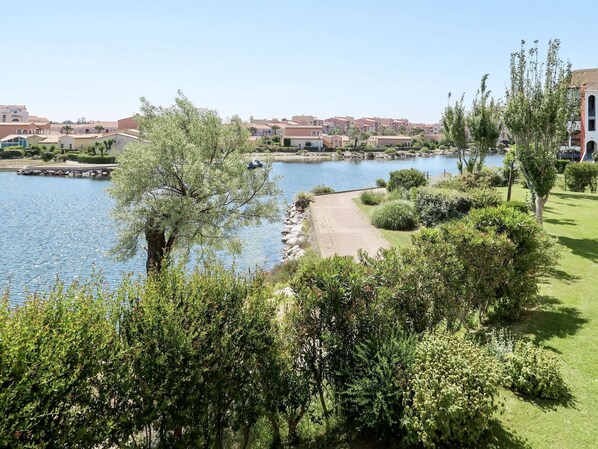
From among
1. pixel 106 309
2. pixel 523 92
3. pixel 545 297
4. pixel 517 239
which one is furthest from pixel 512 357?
pixel 523 92

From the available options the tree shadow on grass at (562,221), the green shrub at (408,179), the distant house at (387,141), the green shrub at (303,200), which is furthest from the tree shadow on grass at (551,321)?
the distant house at (387,141)

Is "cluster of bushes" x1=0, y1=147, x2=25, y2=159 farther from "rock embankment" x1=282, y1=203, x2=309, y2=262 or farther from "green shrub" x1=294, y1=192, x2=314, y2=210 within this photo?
"green shrub" x1=294, y1=192, x2=314, y2=210

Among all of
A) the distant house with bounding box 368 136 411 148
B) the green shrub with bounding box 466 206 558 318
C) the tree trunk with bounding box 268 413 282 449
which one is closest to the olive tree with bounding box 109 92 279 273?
the tree trunk with bounding box 268 413 282 449

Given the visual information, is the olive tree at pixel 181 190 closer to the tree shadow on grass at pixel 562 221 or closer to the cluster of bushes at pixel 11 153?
the tree shadow on grass at pixel 562 221

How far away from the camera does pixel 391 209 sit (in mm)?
24000

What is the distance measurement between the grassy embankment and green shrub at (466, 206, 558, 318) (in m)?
0.49

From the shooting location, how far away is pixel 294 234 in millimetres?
26203

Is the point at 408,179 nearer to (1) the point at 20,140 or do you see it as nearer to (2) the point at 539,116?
(2) the point at 539,116

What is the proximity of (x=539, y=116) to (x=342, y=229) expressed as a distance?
1080 centimetres

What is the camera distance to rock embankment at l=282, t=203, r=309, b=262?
74.5 feet

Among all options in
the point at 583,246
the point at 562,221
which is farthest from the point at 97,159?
the point at 583,246

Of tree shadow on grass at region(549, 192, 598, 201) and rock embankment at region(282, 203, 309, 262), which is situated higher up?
tree shadow on grass at region(549, 192, 598, 201)

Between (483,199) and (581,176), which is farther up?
(581,176)

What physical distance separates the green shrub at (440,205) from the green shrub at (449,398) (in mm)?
16865
